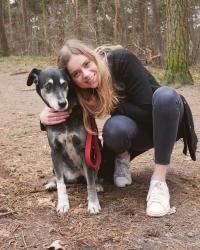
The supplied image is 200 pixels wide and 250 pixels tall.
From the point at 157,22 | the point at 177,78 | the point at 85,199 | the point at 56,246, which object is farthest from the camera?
the point at 157,22

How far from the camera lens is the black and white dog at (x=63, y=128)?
3.05m

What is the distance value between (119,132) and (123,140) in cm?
9

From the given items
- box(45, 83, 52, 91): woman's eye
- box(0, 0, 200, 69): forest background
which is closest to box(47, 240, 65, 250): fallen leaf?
box(45, 83, 52, 91): woman's eye

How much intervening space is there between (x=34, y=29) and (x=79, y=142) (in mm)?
21811

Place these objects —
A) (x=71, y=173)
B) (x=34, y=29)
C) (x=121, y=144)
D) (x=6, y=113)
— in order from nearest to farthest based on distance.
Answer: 1. (x=121, y=144)
2. (x=71, y=173)
3. (x=6, y=113)
4. (x=34, y=29)

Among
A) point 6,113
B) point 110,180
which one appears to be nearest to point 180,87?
point 6,113

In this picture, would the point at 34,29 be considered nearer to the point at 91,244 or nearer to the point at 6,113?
the point at 6,113

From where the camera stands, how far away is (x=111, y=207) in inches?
127

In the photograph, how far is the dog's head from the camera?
3.04 metres

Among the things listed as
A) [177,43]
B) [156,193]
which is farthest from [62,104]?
[177,43]

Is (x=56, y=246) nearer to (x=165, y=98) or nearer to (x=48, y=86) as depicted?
(x=48, y=86)

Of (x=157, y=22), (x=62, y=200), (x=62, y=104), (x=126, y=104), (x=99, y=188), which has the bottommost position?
(x=157, y=22)

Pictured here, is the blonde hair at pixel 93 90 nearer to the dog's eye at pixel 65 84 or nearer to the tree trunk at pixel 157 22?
the dog's eye at pixel 65 84

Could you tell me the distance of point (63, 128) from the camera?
125 inches
